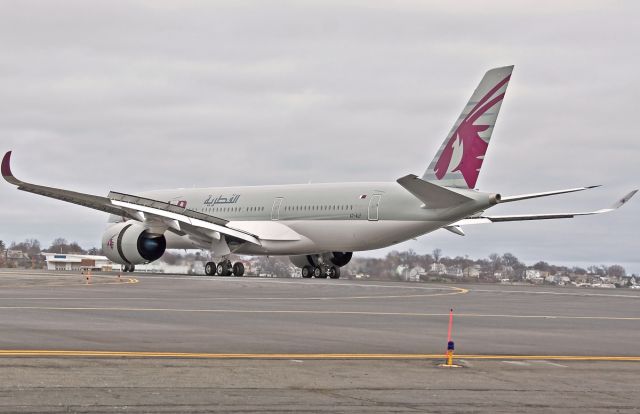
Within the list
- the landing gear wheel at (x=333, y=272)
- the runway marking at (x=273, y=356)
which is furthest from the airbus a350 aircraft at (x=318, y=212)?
the runway marking at (x=273, y=356)

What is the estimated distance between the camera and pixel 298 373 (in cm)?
1344

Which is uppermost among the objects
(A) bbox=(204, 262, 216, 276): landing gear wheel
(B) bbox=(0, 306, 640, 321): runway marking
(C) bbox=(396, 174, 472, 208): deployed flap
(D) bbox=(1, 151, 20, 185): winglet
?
(D) bbox=(1, 151, 20, 185): winglet

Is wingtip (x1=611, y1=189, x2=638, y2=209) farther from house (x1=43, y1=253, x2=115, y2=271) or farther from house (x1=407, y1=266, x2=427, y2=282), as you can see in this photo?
house (x1=43, y1=253, x2=115, y2=271)

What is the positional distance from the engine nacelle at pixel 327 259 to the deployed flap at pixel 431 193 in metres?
11.4

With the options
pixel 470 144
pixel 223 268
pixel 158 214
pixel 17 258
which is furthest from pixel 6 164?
pixel 17 258

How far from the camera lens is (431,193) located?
4675cm

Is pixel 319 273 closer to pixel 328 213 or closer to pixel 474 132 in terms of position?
pixel 328 213

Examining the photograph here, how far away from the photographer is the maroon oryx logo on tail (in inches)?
1887

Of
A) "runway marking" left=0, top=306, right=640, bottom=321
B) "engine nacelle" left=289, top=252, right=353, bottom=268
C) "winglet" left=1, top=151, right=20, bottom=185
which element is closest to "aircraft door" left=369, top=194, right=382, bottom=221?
"engine nacelle" left=289, top=252, right=353, bottom=268

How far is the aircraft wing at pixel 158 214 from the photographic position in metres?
52.8

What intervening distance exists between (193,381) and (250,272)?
52.5 meters

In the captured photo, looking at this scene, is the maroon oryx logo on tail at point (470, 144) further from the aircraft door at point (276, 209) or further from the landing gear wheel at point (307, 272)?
the landing gear wheel at point (307, 272)

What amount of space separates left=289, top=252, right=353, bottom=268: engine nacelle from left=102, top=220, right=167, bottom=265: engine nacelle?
8.66m

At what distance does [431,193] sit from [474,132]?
155 inches
